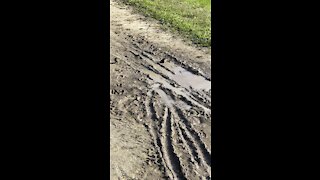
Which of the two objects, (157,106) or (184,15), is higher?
(184,15)

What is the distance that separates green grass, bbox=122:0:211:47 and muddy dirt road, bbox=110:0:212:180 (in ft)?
1.30

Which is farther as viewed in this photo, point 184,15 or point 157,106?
point 184,15

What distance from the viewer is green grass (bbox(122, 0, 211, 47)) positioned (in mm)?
10562

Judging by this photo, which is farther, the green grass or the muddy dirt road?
the green grass

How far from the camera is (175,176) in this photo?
588 cm

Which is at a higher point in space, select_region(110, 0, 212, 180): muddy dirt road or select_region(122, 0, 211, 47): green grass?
select_region(122, 0, 211, 47): green grass

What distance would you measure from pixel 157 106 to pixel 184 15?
468 cm

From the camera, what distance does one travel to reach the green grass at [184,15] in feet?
34.7

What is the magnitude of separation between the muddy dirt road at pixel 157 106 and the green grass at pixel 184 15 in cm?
40

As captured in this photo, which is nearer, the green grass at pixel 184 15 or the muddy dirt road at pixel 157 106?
the muddy dirt road at pixel 157 106

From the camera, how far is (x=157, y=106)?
298 inches

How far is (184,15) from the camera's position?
1178 centimetres
